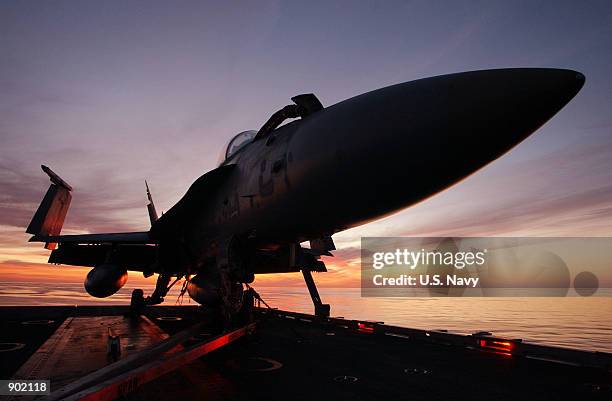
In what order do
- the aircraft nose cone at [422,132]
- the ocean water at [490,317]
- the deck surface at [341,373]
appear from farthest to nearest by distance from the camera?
the ocean water at [490,317], the deck surface at [341,373], the aircraft nose cone at [422,132]

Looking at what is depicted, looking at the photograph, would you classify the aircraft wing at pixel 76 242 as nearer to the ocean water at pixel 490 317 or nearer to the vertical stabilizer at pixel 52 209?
the vertical stabilizer at pixel 52 209

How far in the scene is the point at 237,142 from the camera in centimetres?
855

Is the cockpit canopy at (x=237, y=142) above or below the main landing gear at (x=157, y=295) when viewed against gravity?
above

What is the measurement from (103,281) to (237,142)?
732 cm

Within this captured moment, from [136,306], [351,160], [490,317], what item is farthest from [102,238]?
A: [490,317]

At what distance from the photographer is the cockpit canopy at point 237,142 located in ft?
27.6

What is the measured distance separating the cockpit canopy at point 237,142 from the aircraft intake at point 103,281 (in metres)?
6.75

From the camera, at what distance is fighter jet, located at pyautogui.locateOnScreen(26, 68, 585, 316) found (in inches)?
139

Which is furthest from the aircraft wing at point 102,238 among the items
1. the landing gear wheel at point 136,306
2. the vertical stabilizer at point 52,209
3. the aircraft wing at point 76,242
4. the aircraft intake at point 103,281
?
the landing gear wheel at point 136,306

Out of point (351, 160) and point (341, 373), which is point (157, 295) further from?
point (351, 160)

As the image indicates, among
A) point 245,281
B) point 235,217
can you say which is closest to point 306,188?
point 235,217

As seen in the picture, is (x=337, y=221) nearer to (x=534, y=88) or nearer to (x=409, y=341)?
(x=534, y=88)

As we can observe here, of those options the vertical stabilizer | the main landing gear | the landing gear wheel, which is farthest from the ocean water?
the vertical stabilizer

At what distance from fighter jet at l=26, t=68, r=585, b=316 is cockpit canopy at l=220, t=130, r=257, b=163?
1.08ft
